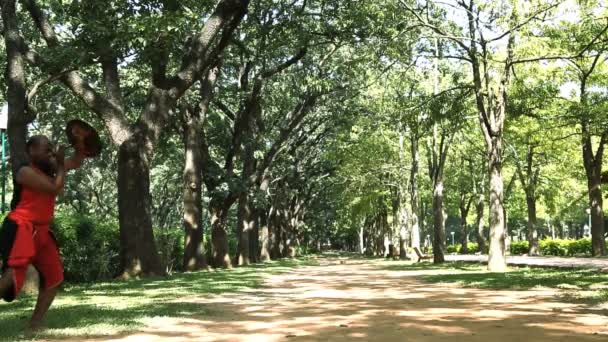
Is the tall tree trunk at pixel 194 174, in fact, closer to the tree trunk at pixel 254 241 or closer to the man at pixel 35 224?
the tree trunk at pixel 254 241

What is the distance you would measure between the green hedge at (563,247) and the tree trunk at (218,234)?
933 inches

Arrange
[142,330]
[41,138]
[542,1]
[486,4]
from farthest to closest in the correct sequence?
[486,4]
[542,1]
[142,330]
[41,138]

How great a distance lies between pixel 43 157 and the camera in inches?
232

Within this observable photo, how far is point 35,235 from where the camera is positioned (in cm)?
571

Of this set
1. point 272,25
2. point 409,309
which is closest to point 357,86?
point 272,25

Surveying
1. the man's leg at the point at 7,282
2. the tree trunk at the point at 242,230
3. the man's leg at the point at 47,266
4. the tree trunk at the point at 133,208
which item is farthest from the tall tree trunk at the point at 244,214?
the man's leg at the point at 7,282

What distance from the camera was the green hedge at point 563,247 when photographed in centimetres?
3916

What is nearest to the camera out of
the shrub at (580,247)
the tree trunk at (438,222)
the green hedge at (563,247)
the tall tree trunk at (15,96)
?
the tall tree trunk at (15,96)

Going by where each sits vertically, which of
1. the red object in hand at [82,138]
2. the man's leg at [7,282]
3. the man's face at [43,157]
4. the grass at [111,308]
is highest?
the red object in hand at [82,138]

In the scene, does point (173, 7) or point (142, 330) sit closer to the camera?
point (142, 330)

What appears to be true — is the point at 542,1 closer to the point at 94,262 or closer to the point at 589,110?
the point at 589,110

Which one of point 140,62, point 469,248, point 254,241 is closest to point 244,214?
point 254,241

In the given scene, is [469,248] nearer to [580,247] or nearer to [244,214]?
[580,247]

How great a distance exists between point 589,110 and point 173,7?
638 inches
